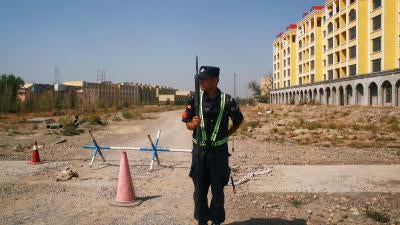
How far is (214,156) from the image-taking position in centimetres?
428

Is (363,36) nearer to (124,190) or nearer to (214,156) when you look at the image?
A: (124,190)

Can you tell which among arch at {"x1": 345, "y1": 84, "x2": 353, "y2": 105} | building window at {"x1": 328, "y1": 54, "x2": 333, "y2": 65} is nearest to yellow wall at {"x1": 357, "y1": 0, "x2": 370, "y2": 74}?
arch at {"x1": 345, "y1": 84, "x2": 353, "y2": 105}

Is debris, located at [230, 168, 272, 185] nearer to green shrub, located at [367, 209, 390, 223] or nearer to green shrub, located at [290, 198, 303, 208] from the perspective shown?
green shrub, located at [290, 198, 303, 208]

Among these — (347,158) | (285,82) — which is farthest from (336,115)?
(285,82)

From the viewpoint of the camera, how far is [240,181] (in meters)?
7.65

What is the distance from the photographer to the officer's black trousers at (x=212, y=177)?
429 centimetres

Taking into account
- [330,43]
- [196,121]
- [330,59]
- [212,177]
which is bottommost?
[212,177]

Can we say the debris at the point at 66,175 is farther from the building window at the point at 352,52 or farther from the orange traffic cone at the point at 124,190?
the building window at the point at 352,52

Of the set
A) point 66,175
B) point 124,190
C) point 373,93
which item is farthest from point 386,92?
point 124,190

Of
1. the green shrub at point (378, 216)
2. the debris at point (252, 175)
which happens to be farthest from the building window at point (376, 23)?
the green shrub at point (378, 216)

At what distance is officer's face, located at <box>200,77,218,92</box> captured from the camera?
4245 mm

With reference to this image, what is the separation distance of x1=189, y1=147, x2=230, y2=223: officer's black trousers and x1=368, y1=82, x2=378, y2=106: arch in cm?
3953

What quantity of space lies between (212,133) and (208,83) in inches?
21.9

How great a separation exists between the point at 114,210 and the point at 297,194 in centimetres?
308
